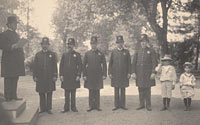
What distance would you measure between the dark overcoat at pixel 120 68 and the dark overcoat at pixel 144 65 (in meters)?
0.26

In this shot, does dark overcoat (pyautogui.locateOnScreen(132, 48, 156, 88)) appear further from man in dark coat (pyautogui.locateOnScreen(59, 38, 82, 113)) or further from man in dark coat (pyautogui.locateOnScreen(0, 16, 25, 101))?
man in dark coat (pyautogui.locateOnScreen(0, 16, 25, 101))

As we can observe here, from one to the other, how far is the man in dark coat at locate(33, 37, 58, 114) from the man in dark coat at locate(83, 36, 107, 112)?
102 cm

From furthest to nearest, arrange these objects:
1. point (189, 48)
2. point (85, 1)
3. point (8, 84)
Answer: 1. point (189, 48)
2. point (85, 1)
3. point (8, 84)

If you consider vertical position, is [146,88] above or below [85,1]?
below

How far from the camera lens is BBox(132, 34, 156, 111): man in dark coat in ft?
24.6

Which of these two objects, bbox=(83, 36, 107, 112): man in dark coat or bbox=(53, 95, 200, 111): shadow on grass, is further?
bbox=(53, 95, 200, 111): shadow on grass

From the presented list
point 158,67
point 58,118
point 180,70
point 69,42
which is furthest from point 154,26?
point 58,118

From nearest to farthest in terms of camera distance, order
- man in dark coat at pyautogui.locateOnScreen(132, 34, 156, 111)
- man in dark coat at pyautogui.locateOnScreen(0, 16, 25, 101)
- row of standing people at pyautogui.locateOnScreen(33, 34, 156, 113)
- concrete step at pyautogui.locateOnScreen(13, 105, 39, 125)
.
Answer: concrete step at pyautogui.locateOnScreen(13, 105, 39, 125)
man in dark coat at pyautogui.locateOnScreen(0, 16, 25, 101)
row of standing people at pyautogui.locateOnScreen(33, 34, 156, 113)
man in dark coat at pyautogui.locateOnScreen(132, 34, 156, 111)

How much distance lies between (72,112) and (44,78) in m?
1.24

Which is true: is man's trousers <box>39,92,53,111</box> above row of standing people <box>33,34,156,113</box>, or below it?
below

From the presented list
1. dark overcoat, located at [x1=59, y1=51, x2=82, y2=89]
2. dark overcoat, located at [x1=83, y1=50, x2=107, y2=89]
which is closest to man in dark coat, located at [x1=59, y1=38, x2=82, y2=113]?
dark overcoat, located at [x1=59, y1=51, x2=82, y2=89]

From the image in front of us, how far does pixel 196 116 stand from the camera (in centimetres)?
646

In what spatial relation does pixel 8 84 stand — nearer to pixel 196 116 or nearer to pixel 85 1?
pixel 196 116

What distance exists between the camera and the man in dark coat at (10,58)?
18.9 feet
